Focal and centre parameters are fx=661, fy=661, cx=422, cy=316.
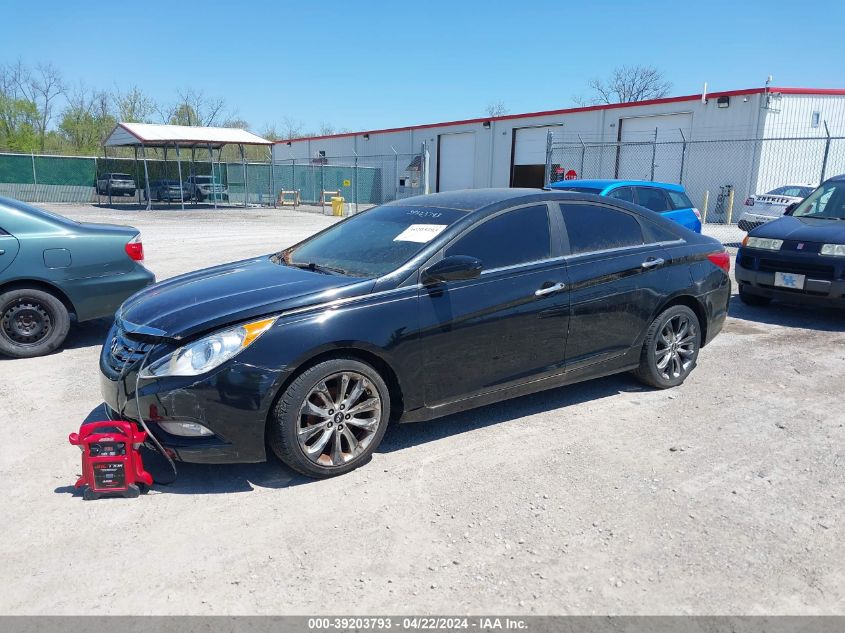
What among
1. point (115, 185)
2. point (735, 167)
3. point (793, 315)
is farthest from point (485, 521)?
point (115, 185)

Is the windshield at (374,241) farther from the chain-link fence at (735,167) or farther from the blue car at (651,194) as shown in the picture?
the chain-link fence at (735,167)

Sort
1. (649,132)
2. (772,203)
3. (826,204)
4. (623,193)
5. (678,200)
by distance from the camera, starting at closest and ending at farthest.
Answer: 1. (826,204)
2. (623,193)
3. (678,200)
4. (772,203)
5. (649,132)

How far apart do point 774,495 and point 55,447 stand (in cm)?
434

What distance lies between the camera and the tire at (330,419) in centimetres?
358

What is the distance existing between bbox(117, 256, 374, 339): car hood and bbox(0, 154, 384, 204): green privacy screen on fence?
947 inches

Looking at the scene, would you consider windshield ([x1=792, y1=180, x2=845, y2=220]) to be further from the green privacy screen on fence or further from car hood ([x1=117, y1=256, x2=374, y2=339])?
the green privacy screen on fence

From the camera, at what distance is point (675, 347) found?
5.39 meters

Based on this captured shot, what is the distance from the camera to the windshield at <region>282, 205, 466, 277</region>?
166 inches

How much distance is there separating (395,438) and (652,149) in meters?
24.6

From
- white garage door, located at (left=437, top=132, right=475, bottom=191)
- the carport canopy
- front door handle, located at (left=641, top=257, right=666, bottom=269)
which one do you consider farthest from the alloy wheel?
white garage door, located at (left=437, top=132, right=475, bottom=191)

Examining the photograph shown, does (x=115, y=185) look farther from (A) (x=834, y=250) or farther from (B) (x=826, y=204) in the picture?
(A) (x=834, y=250)

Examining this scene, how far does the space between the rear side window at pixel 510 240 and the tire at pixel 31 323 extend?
13.9 feet

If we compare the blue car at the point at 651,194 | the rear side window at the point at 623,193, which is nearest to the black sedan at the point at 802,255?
the blue car at the point at 651,194

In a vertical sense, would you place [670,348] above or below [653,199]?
below
